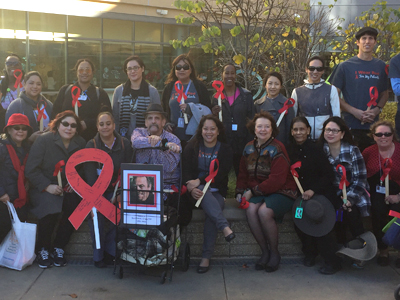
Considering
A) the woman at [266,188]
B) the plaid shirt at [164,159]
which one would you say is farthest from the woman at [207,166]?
the woman at [266,188]

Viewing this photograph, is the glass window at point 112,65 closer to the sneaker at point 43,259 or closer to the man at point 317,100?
the man at point 317,100

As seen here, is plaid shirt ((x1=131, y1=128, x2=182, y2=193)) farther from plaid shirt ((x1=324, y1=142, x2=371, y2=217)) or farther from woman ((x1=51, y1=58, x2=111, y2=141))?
plaid shirt ((x1=324, y1=142, x2=371, y2=217))

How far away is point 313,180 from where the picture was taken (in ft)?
15.8

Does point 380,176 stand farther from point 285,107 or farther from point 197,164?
point 197,164

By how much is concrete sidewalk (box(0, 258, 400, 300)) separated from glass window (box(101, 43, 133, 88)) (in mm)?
10644

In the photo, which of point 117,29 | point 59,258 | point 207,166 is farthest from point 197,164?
point 117,29

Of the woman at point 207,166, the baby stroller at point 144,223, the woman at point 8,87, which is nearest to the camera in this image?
the baby stroller at point 144,223

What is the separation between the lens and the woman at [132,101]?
5598mm

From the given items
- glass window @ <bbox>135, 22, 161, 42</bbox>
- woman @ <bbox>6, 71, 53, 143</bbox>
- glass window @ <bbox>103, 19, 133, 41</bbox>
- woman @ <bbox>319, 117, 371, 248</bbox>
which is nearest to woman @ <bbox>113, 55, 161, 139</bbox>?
woman @ <bbox>6, 71, 53, 143</bbox>

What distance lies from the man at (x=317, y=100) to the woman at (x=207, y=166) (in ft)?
3.71

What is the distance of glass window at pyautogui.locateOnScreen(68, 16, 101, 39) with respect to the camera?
13977 millimetres

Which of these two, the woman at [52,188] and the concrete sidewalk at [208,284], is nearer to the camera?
the concrete sidewalk at [208,284]

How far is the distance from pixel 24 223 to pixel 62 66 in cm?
1025

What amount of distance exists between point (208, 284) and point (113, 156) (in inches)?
66.3
